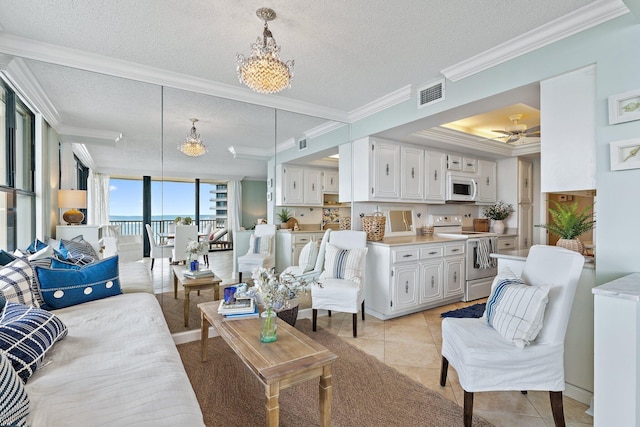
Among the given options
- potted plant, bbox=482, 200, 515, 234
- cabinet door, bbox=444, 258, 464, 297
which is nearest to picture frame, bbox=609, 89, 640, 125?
cabinet door, bbox=444, 258, 464, 297

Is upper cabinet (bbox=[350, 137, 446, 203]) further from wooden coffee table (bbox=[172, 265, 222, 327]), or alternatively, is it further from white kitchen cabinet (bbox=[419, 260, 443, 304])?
wooden coffee table (bbox=[172, 265, 222, 327])

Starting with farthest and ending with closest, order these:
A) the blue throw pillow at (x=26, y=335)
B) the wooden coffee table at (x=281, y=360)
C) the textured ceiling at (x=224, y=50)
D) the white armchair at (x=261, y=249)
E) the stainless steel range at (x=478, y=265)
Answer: the stainless steel range at (x=478, y=265), the white armchair at (x=261, y=249), the textured ceiling at (x=224, y=50), the wooden coffee table at (x=281, y=360), the blue throw pillow at (x=26, y=335)

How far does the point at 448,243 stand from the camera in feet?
12.8

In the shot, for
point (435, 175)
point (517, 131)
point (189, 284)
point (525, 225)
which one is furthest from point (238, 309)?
point (525, 225)

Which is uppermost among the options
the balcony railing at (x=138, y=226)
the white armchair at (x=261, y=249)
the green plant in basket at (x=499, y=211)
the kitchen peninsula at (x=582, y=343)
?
the green plant in basket at (x=499, y=211)

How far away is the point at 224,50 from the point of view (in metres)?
2.34

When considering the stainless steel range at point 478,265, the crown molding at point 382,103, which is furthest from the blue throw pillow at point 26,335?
the stainless steel range at point 478,265

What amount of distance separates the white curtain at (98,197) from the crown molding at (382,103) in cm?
284

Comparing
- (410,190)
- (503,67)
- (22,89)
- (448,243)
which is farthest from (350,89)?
(22,89)

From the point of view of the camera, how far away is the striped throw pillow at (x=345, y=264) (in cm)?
326

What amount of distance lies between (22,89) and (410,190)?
13.6 ft

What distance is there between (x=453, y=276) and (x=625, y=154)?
2.53 meters

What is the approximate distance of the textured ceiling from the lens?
1874 millimetres

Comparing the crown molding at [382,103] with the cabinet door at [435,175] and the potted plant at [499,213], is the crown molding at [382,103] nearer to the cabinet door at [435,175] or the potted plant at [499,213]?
the cabinet door at [435,175]
